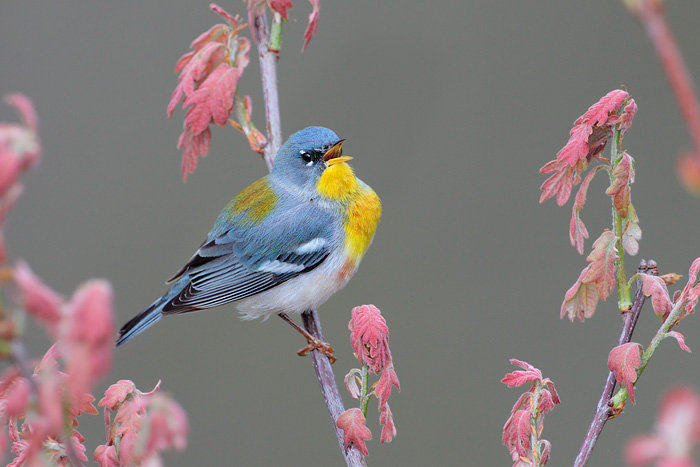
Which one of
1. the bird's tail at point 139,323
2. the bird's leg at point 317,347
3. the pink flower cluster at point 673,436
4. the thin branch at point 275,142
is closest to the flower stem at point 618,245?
the thin branch at point 275,142

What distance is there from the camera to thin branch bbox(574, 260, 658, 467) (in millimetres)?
1190

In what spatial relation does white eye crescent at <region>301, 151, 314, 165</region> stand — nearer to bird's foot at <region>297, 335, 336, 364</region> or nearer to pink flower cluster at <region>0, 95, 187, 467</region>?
bird's foot at <region>297, 335, 336, 364</region>

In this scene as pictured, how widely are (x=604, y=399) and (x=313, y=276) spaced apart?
151cm

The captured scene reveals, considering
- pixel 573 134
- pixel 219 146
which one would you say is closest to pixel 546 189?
pixel 573 134

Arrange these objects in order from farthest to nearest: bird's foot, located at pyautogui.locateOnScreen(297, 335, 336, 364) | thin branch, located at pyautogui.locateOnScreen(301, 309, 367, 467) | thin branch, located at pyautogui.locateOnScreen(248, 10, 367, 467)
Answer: bird's foot, located at pyautogui.locateOnScreen(297, 335, 336, 364) → thin branch, located at pyautogui.locateOnScreen(248, 10, 367, 467) → thin branch, located at pyautogui.locateOnScreen(301, 309, 367, 467)

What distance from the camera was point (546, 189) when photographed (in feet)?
4.49

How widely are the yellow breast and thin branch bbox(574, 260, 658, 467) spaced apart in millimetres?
1495

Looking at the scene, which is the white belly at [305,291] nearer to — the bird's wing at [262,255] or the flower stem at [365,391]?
the bird's wing at [262,255]

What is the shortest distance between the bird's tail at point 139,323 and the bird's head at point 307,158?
0.70 m

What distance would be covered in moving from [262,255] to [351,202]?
16.5 inches

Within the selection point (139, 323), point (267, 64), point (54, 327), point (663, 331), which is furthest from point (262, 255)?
point (54, 327)

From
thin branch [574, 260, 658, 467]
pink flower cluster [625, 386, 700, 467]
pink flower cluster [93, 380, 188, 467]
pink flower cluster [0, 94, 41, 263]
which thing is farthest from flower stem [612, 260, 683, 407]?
pink flower cluster [0, 94, 41, 263]

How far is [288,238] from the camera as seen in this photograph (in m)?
2.69

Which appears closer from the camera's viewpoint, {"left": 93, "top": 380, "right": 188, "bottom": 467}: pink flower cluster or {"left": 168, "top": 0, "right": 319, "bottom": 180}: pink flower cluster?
{"left": 93, "top": 380, "right": 188, "bottom": 467}: pink flower cluster
